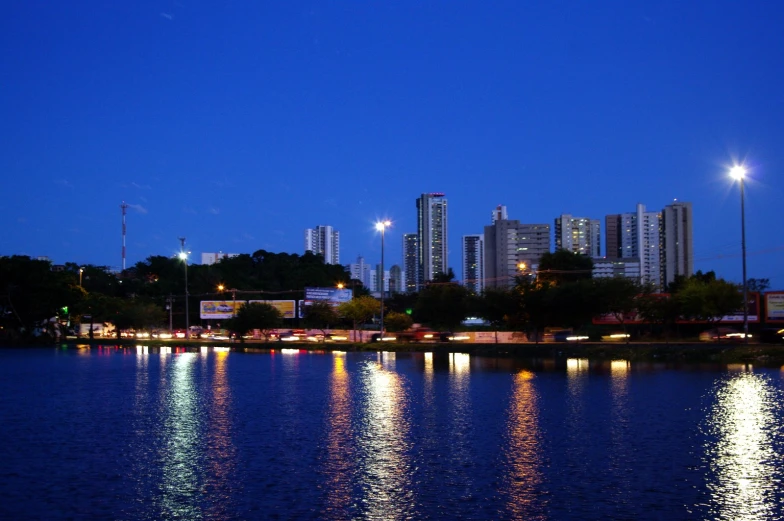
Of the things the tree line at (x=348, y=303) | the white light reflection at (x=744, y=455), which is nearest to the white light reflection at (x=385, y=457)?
the white light reflection at (x=744, y=455)

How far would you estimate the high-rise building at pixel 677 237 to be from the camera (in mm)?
195000

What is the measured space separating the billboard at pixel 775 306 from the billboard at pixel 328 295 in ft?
156

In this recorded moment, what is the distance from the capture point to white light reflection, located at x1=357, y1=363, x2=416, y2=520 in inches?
529

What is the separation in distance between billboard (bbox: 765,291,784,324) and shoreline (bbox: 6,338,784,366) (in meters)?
17.3

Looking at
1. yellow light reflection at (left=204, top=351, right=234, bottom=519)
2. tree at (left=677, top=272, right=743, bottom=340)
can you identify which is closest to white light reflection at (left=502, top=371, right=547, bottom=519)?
yellow light reflection at (left=204, top=351, right=234, bottom=519)

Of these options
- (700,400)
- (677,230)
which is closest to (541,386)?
(700,400)

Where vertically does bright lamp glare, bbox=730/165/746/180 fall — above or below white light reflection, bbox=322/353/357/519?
above

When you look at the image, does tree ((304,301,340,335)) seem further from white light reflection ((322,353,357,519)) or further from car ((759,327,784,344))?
white light reflection ((322,353,357,519))

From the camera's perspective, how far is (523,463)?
1677cm

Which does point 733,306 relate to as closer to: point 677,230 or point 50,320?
point 50,320

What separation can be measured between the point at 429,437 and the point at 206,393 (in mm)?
13778

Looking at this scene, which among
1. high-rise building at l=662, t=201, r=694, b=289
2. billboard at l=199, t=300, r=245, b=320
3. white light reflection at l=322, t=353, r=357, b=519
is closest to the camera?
white light reflection at l=322, t=353, r=357, b=519

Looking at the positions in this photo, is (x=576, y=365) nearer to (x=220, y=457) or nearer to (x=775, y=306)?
(x=775, y=306)

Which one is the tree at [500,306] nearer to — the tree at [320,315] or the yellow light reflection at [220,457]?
the tree at [320,315]
